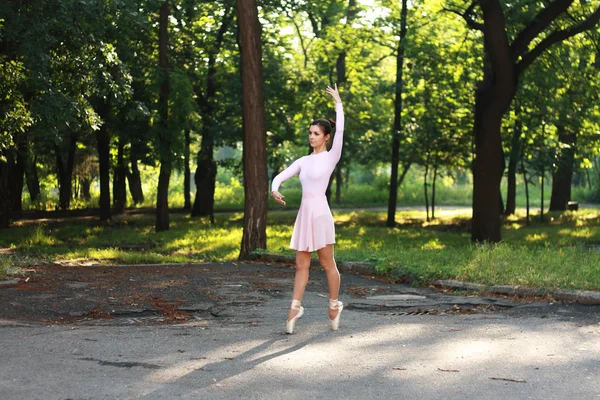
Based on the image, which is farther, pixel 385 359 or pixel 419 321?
pixel 419 321

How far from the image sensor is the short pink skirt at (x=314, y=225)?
27.4 ft

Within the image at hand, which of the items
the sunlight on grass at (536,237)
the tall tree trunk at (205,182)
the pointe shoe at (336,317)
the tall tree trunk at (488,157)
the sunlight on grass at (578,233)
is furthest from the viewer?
the tall tree trunk at (205,182)

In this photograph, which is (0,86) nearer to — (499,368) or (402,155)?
(499,368)

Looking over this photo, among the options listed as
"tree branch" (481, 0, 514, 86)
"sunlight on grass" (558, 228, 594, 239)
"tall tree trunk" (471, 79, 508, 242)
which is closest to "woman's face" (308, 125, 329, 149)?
"tree branch" (481, 0, 514, 86)

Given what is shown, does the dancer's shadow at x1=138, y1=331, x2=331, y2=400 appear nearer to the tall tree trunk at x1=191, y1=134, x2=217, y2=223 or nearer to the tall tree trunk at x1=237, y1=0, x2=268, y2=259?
the tall tree trunk at x1=237, y1=0, x2=268, y2=259

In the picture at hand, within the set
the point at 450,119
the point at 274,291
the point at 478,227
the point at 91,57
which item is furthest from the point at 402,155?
the point at 274,291

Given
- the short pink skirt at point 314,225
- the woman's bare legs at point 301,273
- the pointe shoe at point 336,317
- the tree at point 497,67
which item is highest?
the tree at point 497,67

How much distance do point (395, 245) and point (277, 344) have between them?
15129 millimetres

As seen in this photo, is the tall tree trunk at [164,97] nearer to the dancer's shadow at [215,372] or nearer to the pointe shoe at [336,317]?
the pointe shoe at [336,317]

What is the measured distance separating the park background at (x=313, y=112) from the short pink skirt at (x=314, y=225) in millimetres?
3862

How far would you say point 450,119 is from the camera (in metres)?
33.0

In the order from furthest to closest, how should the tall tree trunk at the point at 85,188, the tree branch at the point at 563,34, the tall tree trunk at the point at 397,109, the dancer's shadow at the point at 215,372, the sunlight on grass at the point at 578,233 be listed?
1. the tall tree trunk at the point at 85,188
2. the tall tree trunk at the point at 397,109
3. the sunlight on grass at the point at 578,233
4. the tree branch at the point at 563,34
5. the dancer's shadow at the point at 215,372

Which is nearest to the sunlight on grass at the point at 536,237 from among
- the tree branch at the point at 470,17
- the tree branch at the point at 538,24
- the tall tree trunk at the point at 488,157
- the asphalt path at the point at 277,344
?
the tall tree trunk at the point at 488,157

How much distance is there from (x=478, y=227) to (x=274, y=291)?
12.6 meters
